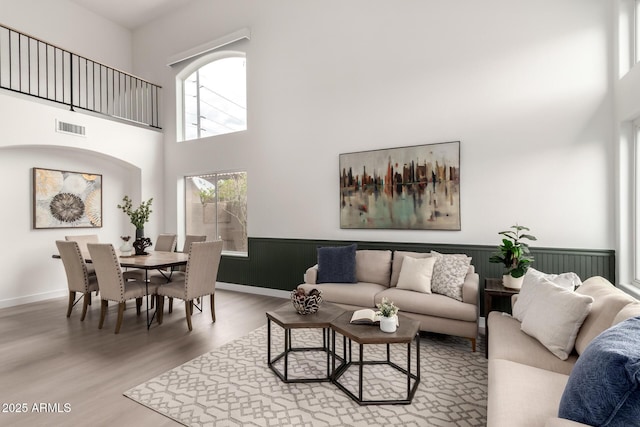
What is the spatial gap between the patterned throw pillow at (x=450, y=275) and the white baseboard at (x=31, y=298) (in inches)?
236

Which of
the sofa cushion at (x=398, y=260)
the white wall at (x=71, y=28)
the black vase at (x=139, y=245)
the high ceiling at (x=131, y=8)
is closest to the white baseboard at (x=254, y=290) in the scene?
the black vase at (x=139, y=245)

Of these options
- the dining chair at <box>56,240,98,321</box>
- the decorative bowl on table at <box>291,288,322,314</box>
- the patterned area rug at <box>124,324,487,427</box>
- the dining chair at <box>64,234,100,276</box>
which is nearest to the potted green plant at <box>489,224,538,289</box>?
the patterned area rug at <box>124,324,487,427</box>

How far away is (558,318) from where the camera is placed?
2.18m

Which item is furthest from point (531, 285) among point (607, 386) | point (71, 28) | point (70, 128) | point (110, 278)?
point (71, 28)

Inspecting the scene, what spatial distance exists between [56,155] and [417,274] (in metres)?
6.04

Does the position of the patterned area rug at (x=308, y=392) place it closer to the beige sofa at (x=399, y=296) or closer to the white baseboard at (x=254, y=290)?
the beige sofa at (x=399, y=296)

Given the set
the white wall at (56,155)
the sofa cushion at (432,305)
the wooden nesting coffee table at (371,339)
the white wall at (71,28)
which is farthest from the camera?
the white wall at (71,28)

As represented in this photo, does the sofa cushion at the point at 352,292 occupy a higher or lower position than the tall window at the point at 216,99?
lower

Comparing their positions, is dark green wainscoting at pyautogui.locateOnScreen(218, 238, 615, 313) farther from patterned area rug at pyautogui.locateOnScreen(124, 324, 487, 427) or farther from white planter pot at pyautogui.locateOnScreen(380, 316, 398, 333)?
Result: white planter pot at pyautogui.locateOnScreen(380, 316, 398, 333)

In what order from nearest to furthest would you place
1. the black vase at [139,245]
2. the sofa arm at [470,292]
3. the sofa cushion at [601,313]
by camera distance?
1. the sofa cushion at [601,313]
2. the sofa arm at [470,292]
3. the black vase at [139,245]

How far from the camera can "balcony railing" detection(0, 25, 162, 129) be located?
5.57 metres

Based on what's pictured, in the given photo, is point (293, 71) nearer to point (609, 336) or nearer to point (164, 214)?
point (164, 214)

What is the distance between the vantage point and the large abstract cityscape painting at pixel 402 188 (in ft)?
13.8

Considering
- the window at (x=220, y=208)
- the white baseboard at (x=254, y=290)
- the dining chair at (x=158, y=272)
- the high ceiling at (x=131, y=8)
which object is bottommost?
the white baseboard at (x=254, y=290)
